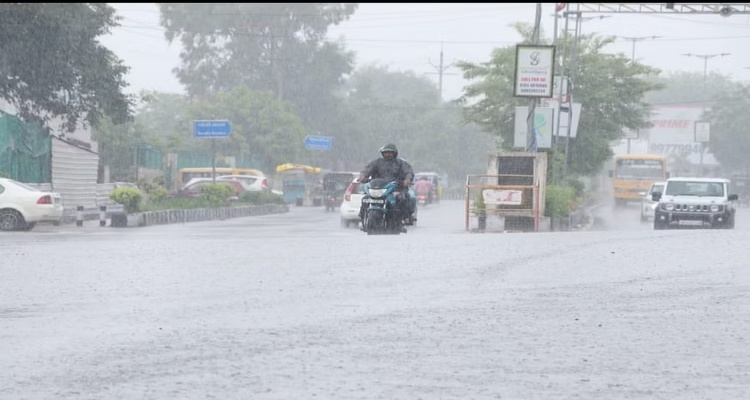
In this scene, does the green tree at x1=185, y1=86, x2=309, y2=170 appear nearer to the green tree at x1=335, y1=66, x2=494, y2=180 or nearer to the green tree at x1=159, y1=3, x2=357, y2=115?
the green tree at x1=159, y1=3, x2=357, y2=115

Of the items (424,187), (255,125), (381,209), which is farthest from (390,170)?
(255,125)

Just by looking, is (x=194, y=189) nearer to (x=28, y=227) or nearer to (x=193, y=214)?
(x=193, y=214)

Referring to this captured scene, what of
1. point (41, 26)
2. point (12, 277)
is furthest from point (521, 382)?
point (41, 26)

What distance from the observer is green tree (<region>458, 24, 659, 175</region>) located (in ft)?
165

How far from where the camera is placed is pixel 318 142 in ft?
248

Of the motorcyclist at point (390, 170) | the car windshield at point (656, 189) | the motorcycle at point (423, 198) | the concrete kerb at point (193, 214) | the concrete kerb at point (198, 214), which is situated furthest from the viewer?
the motorcycle at point (423, 198)

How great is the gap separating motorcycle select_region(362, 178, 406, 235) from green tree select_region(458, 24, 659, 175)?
28974 mm

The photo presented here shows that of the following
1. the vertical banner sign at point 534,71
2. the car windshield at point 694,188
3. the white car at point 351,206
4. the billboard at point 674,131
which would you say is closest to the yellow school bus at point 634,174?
the vertical banner sign at point 534,71

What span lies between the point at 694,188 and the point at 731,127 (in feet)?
200

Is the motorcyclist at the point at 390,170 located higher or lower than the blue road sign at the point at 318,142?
lower

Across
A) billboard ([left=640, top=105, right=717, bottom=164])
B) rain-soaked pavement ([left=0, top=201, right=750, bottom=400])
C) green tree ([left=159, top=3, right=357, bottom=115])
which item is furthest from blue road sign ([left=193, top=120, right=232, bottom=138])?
billboard ([left=640, top=105, right=717, bottom=164])

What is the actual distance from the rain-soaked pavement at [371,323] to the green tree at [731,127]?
77.4 metres

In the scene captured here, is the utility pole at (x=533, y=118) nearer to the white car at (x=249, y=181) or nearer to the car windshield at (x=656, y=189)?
the car windshield at (x=656, y=189)

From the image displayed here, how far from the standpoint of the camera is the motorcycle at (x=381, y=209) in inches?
824
